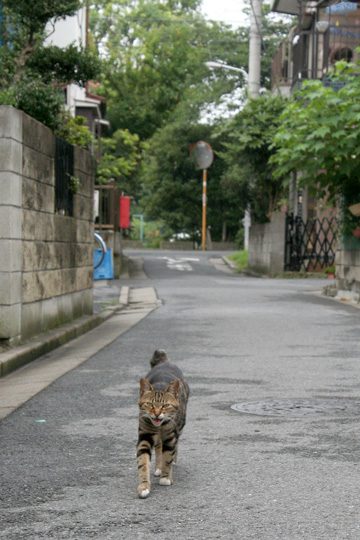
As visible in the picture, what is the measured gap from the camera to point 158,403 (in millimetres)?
5031

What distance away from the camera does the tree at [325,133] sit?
66.5 feet

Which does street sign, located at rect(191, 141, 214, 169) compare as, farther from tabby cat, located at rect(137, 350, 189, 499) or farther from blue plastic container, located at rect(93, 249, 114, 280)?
tabby cat, located at rect(137, 350, 189, 499)

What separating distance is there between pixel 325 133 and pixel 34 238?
971cm

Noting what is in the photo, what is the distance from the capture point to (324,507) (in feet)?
16.4

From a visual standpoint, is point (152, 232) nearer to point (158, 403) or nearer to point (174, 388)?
point (174, 388)

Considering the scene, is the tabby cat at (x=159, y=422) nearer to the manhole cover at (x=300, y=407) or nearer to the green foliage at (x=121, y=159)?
the manhole cover at (x=300, y=407)

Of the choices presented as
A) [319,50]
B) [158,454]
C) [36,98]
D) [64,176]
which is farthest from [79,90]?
[158,454]

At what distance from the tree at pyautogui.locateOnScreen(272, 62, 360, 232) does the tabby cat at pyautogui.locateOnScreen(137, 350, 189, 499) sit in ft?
50.2

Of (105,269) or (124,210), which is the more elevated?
(124,210)

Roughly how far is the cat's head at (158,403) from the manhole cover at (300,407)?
271 centimetres

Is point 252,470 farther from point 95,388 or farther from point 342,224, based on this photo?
point 342,224

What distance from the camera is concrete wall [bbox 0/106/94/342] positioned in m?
11.0

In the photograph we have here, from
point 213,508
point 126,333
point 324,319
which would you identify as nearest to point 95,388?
point 213,508

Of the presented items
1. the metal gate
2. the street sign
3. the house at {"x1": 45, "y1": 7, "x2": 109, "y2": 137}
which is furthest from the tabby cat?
the street sign
